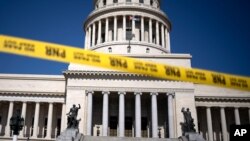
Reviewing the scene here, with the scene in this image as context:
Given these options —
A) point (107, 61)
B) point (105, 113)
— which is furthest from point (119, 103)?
point (107, 61)

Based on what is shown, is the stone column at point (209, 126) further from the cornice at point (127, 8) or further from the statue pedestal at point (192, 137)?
the cornice at point (127, 8)

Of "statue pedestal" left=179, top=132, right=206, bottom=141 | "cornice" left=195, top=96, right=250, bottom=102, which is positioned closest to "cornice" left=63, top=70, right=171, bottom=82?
"cornice" left=195, top=96, right=250, bottom=102

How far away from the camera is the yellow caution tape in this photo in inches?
426

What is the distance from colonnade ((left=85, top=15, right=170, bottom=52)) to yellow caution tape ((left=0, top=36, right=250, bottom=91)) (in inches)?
1885

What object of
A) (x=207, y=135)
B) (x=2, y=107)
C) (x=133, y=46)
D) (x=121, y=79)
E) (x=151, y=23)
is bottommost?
(x=207, y=135)

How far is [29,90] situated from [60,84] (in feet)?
14.4

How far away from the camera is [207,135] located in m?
48.8

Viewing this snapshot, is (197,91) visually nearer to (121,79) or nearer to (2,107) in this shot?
(121,79)

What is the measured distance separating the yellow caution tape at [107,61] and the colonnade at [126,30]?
47883mm

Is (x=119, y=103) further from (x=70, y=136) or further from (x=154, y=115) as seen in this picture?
(x=70, y=136)

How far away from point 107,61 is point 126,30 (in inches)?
1984

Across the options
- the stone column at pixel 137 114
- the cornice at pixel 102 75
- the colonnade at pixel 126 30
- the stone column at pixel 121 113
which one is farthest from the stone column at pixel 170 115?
the colonnade at pixel 126 30

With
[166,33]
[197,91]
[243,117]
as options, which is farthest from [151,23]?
[243,117]

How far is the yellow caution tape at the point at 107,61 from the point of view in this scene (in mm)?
10828
